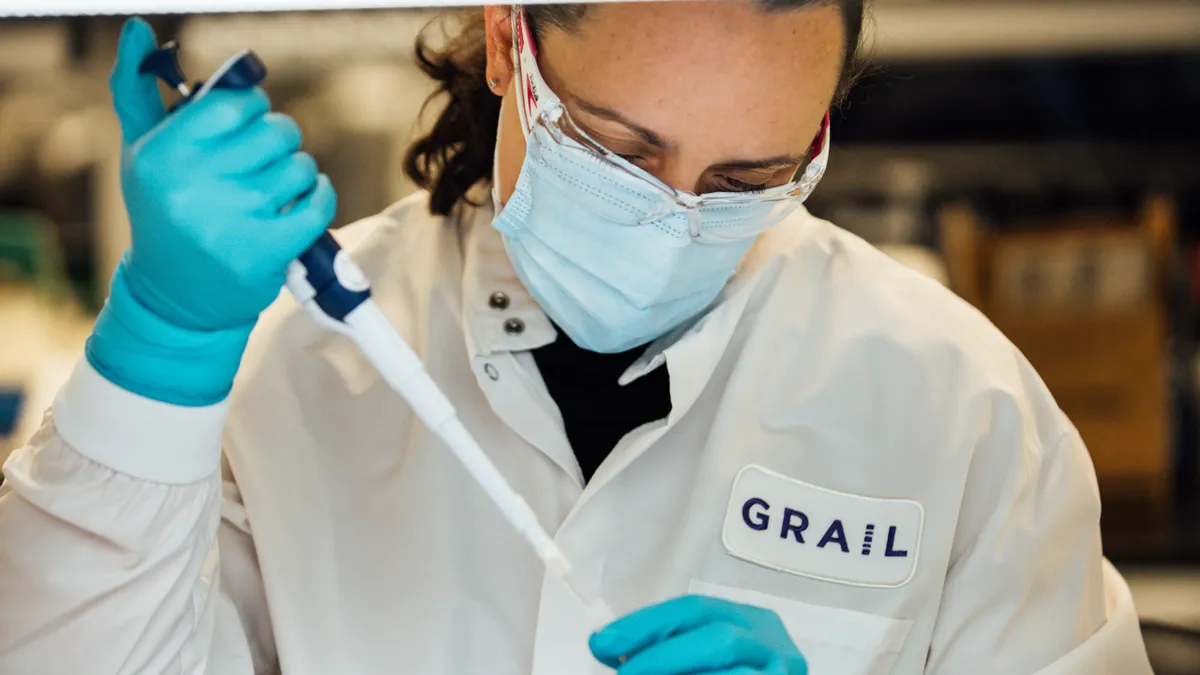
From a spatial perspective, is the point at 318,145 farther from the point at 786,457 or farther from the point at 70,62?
the point at 786,457

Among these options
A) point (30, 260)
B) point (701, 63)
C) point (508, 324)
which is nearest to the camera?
point (701, 63)

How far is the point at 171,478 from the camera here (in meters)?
0.89

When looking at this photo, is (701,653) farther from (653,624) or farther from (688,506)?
(688,506)

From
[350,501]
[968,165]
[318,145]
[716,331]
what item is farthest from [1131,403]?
[968,165]

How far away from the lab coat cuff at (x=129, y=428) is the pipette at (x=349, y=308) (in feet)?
0.38

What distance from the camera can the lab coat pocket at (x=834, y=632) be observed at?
113 cm

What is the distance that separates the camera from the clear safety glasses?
3.32ft

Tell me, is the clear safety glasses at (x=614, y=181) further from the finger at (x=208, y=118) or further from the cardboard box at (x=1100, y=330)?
the cardboard box at (x=1100, y=330)

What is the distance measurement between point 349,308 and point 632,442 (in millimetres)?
365

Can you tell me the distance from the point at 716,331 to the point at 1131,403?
554 mm

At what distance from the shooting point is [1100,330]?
1434 mm

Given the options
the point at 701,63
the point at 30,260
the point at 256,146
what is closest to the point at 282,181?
the point at 256,146

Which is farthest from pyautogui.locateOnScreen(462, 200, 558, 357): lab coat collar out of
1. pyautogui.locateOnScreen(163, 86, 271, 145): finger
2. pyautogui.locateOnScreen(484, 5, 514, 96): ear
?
pyautogui.locateOnScreen(163, 86, 271, 145): finger

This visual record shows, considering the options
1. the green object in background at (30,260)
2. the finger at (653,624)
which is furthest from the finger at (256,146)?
the green object in background at (30,260)
